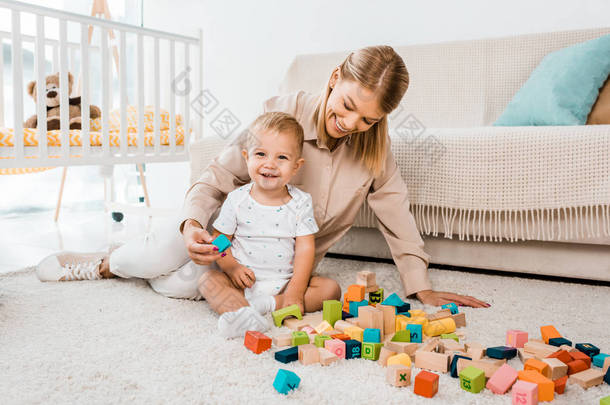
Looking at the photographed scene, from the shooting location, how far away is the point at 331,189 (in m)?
1.28

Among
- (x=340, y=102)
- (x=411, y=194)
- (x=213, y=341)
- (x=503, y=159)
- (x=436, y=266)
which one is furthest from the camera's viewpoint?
(x=436, y=266)

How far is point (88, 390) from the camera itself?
28.8 inches

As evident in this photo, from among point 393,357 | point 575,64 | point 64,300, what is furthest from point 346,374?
point 575,64

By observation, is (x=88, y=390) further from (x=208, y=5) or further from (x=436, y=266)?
(x=208, y=5)

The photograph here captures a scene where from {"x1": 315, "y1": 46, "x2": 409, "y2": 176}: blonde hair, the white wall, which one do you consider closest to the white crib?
the white wall

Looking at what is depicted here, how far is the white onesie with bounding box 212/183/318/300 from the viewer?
3.75 feet

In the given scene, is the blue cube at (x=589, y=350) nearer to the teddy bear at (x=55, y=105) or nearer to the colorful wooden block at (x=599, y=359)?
the colorful wooden block at (x=599, y=359)

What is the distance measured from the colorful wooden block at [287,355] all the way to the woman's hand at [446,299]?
1.48 feet

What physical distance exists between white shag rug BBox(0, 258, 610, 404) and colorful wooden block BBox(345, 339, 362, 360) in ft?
0.07

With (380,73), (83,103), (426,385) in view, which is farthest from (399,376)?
(83,103)

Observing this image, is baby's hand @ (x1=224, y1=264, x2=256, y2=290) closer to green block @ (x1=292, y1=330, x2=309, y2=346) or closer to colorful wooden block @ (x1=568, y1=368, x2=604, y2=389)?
green block @ (x1=292, y1=330, x2=309, y2=346)

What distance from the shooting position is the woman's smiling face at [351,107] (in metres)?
1.04

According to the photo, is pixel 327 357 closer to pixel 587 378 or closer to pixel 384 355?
pixel 384 355

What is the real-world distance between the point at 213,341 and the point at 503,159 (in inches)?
36.1
